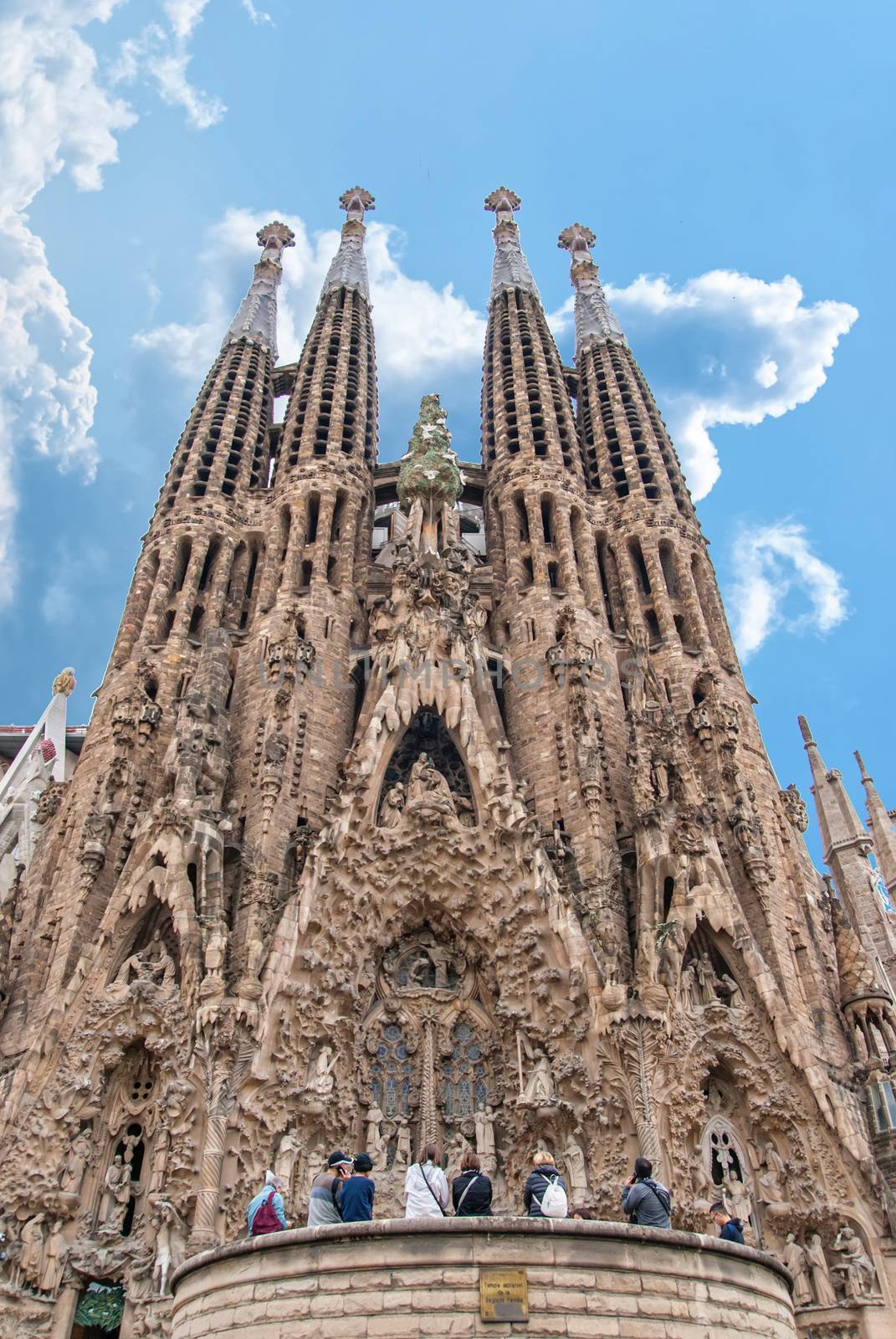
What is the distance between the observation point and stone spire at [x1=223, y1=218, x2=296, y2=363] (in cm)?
3284

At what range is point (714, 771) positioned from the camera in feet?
68.1

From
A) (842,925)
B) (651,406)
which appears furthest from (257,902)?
(651,406)

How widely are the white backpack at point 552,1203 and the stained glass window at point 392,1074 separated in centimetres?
904

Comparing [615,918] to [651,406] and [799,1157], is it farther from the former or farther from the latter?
[651,406]

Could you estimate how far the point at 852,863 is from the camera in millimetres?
28234

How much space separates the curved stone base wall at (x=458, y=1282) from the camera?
832cm

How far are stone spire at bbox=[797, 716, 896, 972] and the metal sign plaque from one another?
2046cm

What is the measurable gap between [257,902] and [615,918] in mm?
6276

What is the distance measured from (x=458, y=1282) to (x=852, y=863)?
74.4 ft

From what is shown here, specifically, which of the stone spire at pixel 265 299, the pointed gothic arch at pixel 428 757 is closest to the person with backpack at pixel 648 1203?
the pointed gothic arch at pixel 428 757

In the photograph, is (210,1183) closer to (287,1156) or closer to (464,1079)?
(287,1156)

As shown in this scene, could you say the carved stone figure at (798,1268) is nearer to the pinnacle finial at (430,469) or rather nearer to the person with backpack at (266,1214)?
the person with backpack at (266,1214)

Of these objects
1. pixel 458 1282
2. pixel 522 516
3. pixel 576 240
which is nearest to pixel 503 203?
pixel 576 240

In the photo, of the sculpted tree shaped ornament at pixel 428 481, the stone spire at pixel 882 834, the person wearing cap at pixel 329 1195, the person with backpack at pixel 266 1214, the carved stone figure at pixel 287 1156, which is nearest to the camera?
the person wearing cap at pixel 329 1195
